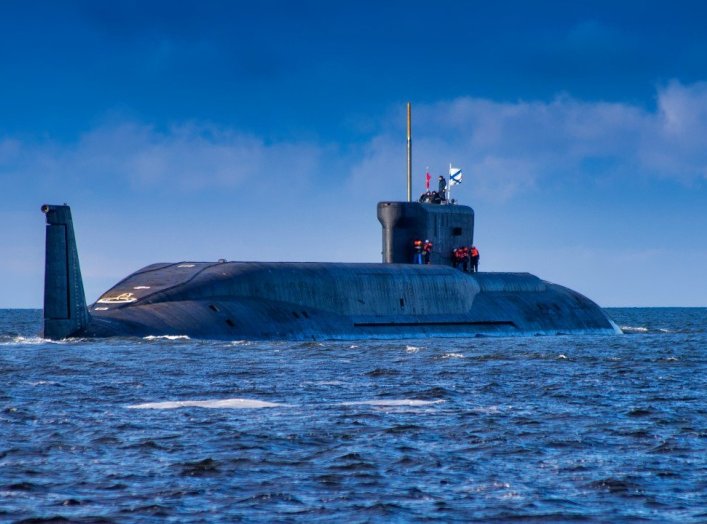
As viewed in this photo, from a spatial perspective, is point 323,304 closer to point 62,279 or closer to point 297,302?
point 297,302

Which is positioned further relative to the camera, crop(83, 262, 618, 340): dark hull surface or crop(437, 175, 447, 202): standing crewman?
crop(437, 175, 447, 202): standing crewman

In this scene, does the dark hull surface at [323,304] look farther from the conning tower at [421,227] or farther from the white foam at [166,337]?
the conning tower at [421,227]

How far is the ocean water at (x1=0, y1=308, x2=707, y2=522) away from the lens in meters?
13.5

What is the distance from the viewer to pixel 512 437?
61.2ft

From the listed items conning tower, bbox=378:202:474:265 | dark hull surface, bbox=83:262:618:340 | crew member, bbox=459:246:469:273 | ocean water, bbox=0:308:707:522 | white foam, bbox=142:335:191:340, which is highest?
conning tower, bbox=378:202:474:265

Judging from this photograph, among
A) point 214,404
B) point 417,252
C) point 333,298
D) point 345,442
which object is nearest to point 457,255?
point 417,252

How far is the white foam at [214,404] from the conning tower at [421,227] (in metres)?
32.5

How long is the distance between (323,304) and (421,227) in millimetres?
9171

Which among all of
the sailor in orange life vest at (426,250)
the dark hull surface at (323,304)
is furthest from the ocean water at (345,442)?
the sailor in orange life vest at (426,250)

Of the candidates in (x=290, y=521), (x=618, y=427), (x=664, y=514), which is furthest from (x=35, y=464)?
(x=618, y=427)

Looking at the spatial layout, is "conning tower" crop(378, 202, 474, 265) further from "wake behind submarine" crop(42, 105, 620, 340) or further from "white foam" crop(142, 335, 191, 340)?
"white foam" crop(142, 335, 191, 340)

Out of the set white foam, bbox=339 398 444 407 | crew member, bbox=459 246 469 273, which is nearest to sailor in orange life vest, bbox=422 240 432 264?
crew member, bbox=459 246 469 273

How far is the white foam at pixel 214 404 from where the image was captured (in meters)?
22.2

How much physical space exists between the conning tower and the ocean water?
22.5 m
